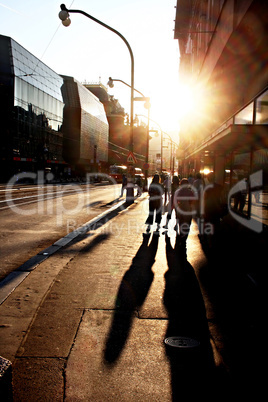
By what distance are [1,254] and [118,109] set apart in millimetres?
149346

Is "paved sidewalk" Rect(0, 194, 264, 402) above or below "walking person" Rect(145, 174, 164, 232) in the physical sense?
below

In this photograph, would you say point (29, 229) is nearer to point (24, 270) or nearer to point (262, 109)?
point (24, 270)

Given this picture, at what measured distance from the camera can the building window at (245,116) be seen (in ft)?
20.4

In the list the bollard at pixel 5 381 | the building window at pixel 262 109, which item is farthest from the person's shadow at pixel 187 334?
the building window at pixel 262 109

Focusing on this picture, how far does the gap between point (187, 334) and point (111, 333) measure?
30.8 inches

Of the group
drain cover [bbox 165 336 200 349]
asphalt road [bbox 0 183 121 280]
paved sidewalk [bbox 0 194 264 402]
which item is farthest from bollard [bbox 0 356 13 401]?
asphalt road [bbox 0 183 121 280]

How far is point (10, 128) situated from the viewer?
46.5 m

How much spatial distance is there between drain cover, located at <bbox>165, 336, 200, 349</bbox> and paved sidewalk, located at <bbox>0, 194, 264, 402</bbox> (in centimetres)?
5

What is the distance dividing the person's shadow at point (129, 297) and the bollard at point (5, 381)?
1.34 m

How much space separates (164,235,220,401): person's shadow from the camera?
9.47 ft

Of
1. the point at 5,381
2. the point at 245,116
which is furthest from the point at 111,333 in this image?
the point at 245,116

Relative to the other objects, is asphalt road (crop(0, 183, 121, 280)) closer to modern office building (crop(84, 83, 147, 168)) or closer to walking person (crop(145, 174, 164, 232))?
walking person (crop(145, 174, 164, 232))

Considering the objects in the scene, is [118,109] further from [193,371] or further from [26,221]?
[193,371]

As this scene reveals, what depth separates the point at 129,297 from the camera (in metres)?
4.92
